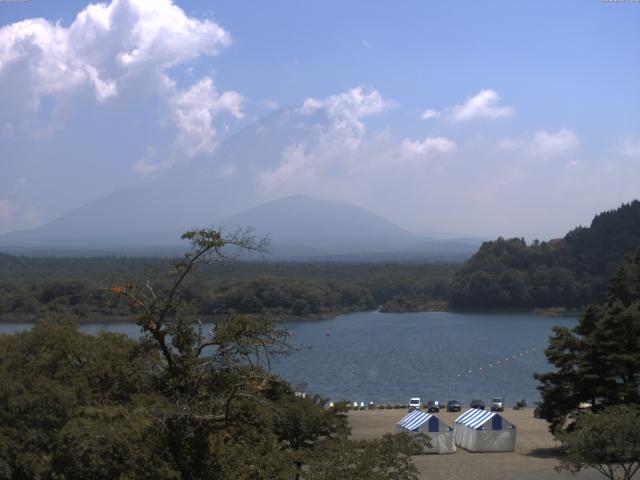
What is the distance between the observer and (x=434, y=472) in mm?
13477

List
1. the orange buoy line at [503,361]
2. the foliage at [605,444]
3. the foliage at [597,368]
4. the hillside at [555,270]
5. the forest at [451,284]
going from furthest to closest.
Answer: the hillside at [555,270] < the forest at [451,284] < the orange buoy line at [503,361] < the foliage at [597,368] < the foliage at [605,444]

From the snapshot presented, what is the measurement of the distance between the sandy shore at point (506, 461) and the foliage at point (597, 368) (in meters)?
0.75

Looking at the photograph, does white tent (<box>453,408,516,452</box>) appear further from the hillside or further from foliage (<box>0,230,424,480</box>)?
the hillside

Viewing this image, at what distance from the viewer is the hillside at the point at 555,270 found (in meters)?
54.5

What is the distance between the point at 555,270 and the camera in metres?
55.0

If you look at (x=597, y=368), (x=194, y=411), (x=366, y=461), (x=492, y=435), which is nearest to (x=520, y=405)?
(x=492, y=435)

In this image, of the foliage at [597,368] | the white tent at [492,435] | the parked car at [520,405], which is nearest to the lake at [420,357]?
the parked car at [520,405]

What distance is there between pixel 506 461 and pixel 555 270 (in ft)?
139

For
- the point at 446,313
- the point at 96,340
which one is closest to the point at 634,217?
the point at 446,313

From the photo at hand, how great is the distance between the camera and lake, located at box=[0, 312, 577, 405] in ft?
87.9

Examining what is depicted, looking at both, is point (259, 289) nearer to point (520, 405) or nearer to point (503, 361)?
point (503, 361)

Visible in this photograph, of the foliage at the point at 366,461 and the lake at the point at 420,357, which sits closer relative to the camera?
the foliage at the point at 366,461

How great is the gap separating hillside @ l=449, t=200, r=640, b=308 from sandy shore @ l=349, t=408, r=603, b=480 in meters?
37.0

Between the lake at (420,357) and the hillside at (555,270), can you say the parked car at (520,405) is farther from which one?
the hillside at (555,270)
